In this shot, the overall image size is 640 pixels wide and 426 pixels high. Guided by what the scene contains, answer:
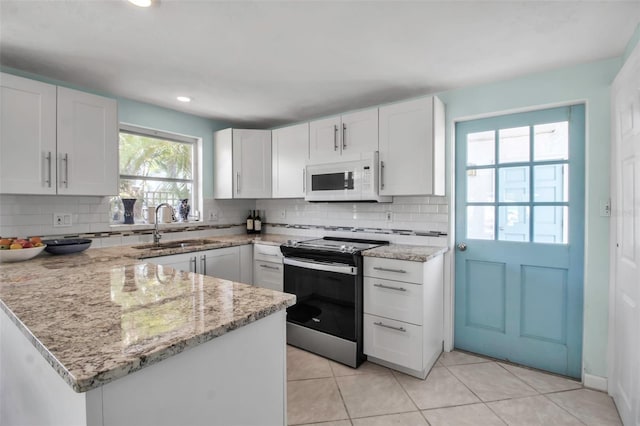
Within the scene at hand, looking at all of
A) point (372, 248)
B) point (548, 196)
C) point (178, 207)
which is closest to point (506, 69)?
point (548, 196)

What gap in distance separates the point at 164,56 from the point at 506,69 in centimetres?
240

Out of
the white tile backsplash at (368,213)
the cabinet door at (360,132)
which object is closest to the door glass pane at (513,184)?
the white tile backsplash at (368,213)

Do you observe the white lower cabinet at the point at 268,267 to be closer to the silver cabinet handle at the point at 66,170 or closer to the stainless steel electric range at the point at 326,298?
the stainless steel electric range at the point at 326,298

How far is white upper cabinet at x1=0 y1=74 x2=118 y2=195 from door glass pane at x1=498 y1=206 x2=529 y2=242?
317 cm

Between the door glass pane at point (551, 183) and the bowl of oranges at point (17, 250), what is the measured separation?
3568mm

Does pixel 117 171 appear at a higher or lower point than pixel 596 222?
higher

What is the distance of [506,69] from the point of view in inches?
91.7

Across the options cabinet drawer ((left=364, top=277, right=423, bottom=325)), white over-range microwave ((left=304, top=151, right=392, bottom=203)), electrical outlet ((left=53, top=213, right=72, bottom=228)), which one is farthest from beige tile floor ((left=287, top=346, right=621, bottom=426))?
electrical outlet ((left=53, top=213, right=72, bottom=228))

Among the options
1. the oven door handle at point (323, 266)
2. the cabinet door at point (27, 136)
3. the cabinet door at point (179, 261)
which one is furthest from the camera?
the cabinet door at point (179, 261)

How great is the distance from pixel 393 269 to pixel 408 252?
19cm

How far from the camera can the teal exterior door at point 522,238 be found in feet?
7.71

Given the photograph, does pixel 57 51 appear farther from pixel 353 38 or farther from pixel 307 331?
pixel 307 331

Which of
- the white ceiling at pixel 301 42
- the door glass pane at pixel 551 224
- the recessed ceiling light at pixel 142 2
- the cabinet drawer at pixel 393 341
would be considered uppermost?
the white ceiling at pixel 301 42

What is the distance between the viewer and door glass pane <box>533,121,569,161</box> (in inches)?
93.7
